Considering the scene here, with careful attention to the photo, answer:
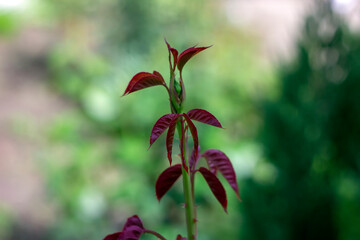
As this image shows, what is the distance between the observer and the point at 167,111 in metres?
3.30

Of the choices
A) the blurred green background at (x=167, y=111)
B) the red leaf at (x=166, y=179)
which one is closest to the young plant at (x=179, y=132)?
the red leaf at (x=166, y=179)

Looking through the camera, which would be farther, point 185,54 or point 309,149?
point 309,149

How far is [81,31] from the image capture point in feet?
16.2

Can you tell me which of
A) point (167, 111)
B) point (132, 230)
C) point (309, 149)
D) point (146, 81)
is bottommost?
point (132, 230)

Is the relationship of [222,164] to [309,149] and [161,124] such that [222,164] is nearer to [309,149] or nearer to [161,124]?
[161,124]

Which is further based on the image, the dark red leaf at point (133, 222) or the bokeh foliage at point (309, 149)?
the bokeh foliage at point (309, 149)

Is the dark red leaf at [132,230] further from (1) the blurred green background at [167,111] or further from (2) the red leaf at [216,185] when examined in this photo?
(1) the blurred green background at [167,111]

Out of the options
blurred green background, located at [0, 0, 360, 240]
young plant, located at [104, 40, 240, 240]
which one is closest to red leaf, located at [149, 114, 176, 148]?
young plant, located at [104, 40, 240, 240]

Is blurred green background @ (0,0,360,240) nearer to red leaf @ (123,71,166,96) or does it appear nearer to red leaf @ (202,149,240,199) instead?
red leaf @ (202,149,240,199)

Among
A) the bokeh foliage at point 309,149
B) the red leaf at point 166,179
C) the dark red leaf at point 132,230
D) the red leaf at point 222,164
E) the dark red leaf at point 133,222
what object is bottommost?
the dark red leaf at point 132,230

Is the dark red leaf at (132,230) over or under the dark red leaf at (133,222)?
under

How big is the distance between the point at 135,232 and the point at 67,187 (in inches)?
107

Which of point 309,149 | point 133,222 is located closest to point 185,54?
point 133,222

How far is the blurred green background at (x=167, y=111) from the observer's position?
5.90 feet
